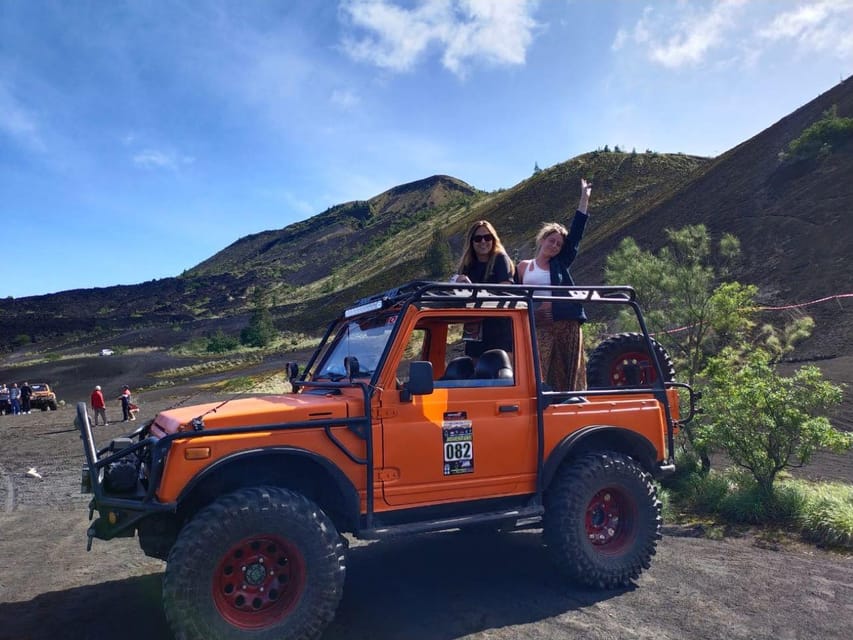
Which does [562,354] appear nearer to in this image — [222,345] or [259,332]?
[259,332]

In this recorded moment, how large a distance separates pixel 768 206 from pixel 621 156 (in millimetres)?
47993

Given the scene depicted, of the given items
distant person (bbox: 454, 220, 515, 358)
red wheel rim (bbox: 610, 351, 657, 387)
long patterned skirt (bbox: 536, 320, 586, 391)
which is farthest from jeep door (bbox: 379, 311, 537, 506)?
red wheel rim (bbox: 610, 351, 657, 387)

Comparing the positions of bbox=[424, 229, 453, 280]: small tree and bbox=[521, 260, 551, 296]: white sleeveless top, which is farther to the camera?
bbox=[424, 229, 453, 280]: small tree

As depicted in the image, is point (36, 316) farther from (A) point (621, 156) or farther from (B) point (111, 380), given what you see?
(A) point (621, 156)

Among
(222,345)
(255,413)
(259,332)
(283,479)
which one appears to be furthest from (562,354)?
(222,345)

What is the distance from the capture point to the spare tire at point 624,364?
598 centimetres

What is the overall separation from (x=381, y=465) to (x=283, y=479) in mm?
703

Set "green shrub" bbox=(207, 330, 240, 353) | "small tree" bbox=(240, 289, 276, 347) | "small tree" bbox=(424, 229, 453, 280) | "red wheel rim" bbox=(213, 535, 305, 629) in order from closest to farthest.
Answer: "red wheel rim" bbox=(213, 535, 305, 629) → "small tree" bbox=(424, 229, 453, 280) → "green shrub" bbox=(207, 330, 240, 353) → "small tree" bbox=(240, 289, 276, 347)

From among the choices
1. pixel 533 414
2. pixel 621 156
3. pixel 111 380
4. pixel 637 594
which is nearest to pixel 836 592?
pixel 637 594

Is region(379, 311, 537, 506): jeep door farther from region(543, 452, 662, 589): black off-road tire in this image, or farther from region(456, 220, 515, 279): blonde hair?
region(456, 220, 515, 279): blonde hair

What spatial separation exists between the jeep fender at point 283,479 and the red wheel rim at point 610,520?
211cm

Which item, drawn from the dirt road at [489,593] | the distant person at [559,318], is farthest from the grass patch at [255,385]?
the distant person at [559,318]

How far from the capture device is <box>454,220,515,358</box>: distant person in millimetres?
5449

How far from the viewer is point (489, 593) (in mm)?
4996
